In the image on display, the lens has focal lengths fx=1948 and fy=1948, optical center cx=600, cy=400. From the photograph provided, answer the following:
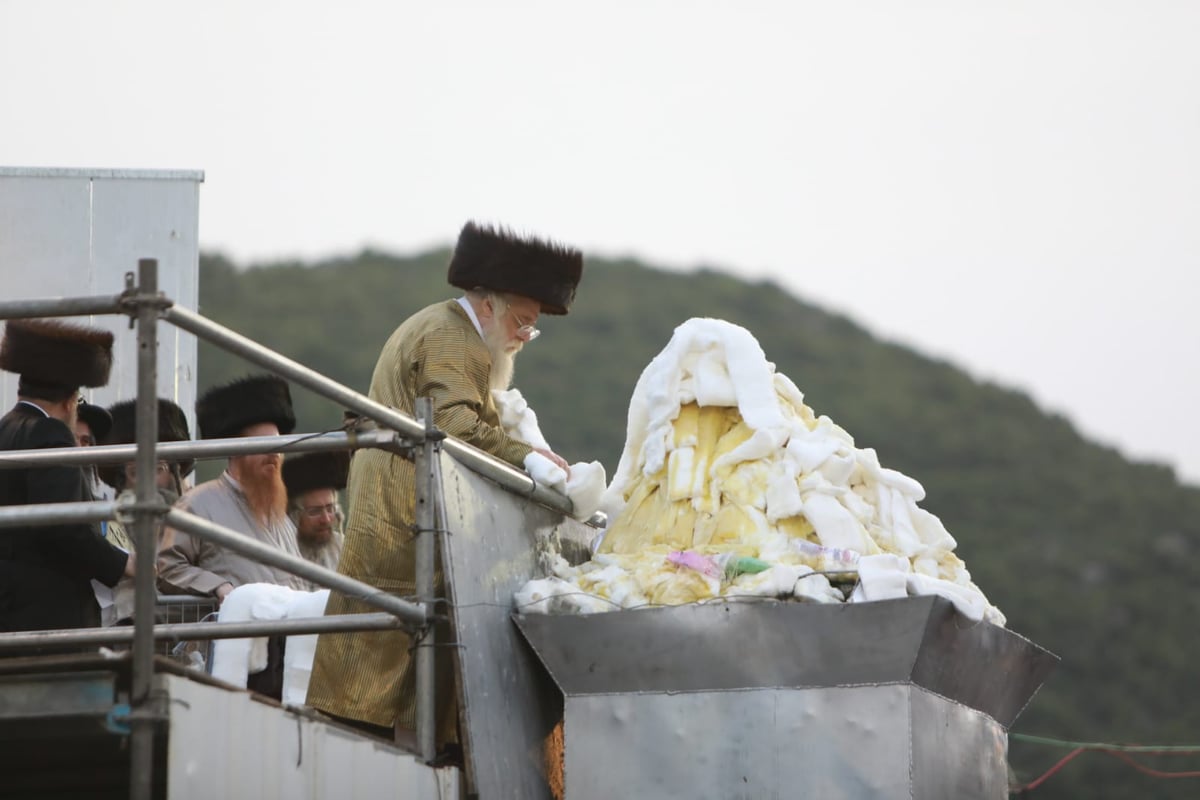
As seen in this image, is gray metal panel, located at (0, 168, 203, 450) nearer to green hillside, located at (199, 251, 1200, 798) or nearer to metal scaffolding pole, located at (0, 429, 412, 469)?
metal scaffolding pole, located at (0, 429, 412, 469)

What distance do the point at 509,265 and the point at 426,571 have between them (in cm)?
156

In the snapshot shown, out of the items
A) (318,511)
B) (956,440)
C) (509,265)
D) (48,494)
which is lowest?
(956,440)

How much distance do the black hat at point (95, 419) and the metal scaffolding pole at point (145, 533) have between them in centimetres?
307

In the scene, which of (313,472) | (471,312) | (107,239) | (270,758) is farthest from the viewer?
(107,239)

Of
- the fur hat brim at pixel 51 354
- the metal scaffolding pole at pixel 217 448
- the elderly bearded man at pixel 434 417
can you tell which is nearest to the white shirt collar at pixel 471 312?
the elderly bearded man at pixel 434 417

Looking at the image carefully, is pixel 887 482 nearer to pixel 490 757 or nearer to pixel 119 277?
pixel 490 757

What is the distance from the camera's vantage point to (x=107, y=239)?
399 inches

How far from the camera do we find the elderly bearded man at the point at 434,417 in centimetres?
671

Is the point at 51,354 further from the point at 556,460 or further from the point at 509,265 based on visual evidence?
the point at 556,460

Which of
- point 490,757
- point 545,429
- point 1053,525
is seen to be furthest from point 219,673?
point 1053,525

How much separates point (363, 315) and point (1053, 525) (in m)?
21.3

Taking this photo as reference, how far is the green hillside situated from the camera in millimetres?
43375

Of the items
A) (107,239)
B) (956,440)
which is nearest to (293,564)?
(107,239)

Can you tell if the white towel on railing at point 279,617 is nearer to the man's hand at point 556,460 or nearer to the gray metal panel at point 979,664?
the man's hand at point 556,460
